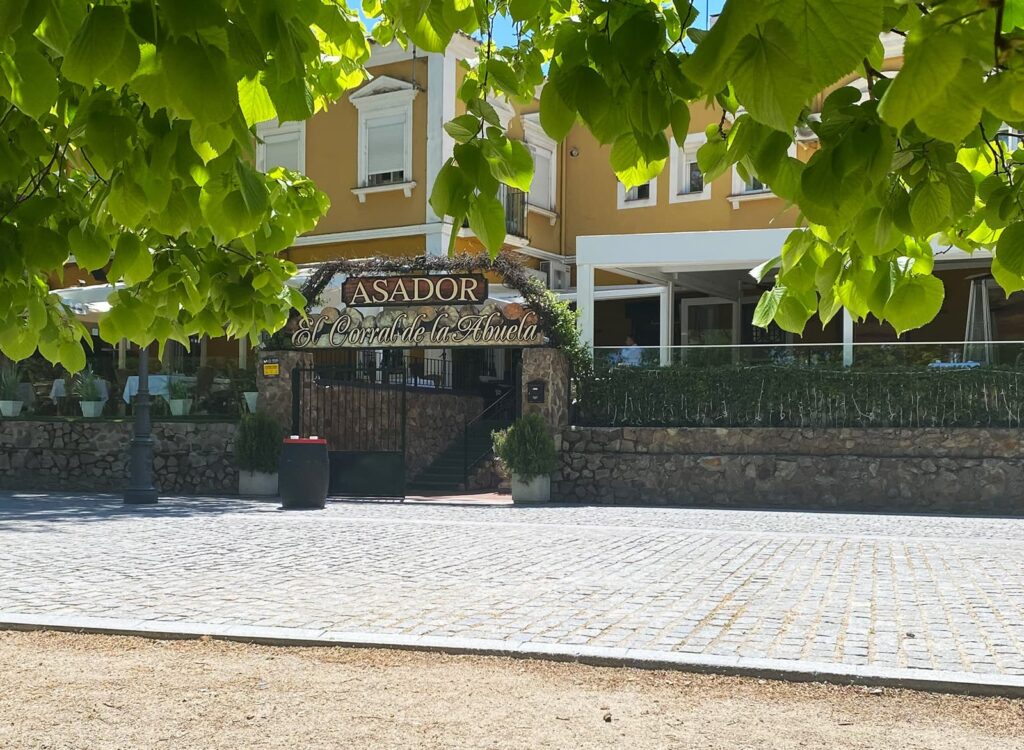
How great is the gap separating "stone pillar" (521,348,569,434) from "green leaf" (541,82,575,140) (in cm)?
1584

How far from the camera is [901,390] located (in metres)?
17.3

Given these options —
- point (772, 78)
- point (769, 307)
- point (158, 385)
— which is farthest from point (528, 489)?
point (772, 78)

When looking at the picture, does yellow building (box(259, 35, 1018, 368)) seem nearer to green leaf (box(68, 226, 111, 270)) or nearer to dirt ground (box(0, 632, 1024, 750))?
dirt ground (box(0, 632, 1024, 750))

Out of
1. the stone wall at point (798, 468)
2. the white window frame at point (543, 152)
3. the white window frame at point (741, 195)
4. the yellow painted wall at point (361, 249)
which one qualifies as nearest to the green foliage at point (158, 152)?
the stone wall at point (798, 468)

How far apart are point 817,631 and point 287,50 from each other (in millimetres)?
5266

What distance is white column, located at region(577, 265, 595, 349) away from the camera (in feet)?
67.5

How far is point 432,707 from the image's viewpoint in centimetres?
488

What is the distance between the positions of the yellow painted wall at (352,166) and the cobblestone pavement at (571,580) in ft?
35.7

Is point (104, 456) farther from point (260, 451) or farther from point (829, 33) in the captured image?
point (829, 33)

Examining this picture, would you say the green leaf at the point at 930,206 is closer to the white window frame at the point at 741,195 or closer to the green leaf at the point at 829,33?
the green leaf at the point at 829,33

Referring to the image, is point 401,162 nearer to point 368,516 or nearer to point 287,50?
point 368,516

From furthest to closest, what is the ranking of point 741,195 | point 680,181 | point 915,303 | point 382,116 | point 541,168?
point 541,168 → point 680,181 → point 382,116 → point 741,195 → point 915,303

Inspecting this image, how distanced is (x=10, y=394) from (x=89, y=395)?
1.65 metres

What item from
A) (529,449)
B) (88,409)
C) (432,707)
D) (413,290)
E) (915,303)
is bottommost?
(432,707)
